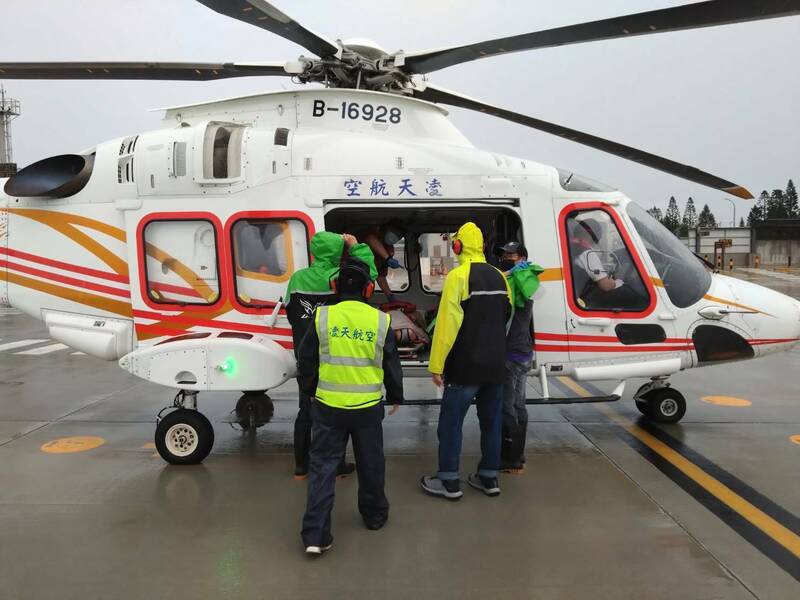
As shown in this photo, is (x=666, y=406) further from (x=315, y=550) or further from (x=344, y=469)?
(x=315, y=550)

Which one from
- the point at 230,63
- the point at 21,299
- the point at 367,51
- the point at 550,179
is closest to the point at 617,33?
the point at 550,179

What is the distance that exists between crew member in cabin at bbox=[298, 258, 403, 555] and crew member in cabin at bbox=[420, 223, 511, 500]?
2.11 ft

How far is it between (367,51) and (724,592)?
4.86 m

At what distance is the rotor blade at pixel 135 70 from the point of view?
17.5 ft

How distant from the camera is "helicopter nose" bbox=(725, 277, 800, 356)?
5.54m

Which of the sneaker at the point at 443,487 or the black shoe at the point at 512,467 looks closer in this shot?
the sneaker at the point at 443,487

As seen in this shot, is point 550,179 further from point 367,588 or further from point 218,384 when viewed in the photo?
point 367,588

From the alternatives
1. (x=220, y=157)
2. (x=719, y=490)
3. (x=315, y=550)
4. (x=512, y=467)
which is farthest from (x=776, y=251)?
(x=315, y=550)

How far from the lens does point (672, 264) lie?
5.47 metres

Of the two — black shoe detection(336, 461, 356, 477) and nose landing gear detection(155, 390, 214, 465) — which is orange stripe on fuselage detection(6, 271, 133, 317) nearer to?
nose landing gear detection(155, 390, 214, 465)

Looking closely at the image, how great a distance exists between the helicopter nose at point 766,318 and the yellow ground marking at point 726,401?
1.68m

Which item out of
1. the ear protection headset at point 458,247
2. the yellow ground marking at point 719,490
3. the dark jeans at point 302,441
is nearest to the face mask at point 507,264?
the ear protection headset at point 458,247

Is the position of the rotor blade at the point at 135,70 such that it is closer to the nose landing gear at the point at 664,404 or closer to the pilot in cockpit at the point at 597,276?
the pilot in cockpit at the point at 597,276

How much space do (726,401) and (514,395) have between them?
13.2 ft
